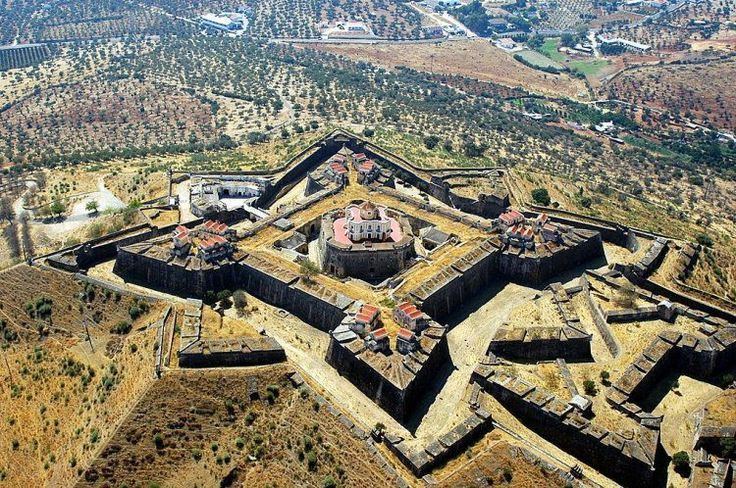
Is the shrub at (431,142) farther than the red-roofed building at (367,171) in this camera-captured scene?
Yes

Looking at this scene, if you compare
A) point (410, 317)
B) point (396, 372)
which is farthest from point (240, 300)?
point (396, 372)

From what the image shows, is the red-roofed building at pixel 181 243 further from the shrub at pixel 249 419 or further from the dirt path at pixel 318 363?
the shrub at pixel 249 419

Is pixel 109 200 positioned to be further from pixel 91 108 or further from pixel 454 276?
pixel 91 108

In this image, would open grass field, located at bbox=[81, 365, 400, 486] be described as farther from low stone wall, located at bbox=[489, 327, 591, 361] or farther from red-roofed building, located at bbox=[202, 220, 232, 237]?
red-roofed building, located at bbox=[202, 220, 232, 237]

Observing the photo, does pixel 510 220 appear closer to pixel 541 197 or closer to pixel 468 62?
pixel 541 197

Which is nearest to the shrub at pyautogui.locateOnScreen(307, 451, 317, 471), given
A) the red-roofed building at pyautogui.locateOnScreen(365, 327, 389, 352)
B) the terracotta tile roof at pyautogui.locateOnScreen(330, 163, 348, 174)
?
the red-roofed building at pyautogui.locateOnScreen(365, 327, 389, 352)

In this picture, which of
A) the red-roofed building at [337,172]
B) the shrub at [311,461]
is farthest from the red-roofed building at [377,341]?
the red-roofed building at [337,172]
